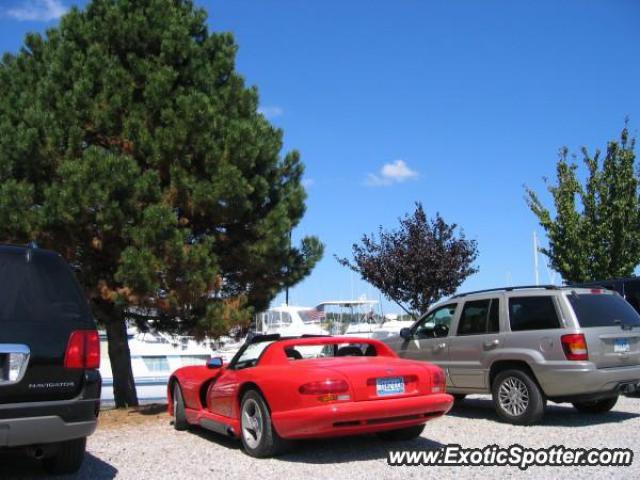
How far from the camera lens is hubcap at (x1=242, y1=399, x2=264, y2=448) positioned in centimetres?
689

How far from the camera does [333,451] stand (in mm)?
7133

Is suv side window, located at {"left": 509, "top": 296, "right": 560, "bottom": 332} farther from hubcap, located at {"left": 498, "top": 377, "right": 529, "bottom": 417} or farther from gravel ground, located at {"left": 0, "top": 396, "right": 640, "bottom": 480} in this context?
gravel ground, located at {"left": 0, "top": 396, "right": 640, "bottom": 480}

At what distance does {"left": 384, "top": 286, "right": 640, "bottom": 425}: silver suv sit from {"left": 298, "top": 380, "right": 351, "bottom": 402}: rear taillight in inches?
134

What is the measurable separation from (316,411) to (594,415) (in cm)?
515

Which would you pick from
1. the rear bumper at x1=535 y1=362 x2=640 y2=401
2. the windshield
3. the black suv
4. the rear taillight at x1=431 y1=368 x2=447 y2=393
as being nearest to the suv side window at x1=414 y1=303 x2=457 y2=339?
the rear bumper at x1=535 y1=362 x2=640 y2=401

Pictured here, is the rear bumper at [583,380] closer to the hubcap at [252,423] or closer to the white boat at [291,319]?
the hubcap at [252,423]

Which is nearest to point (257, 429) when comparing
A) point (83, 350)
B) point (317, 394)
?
point (317, 394)

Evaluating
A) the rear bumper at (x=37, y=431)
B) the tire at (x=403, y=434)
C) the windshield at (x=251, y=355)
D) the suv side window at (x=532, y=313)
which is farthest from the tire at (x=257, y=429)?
the suv side window at (x=532, y=313)

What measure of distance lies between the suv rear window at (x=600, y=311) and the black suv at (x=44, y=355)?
605 centimetres

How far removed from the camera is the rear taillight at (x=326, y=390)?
6402 mm

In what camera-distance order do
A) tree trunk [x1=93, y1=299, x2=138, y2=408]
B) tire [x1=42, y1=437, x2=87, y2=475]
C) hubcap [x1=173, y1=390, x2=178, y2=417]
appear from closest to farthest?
tire [x1=42, y1=437, x2=87, y2=475] → hubcap [x1=173, y1=390, x2=178, y2=417] → tree trunk [x1=93, y1=299, x2=138, y2=408]

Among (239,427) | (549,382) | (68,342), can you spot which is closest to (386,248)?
(549,382)

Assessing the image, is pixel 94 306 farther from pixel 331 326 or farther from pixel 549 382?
pixel 331 326

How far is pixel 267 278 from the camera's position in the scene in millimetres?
12117
